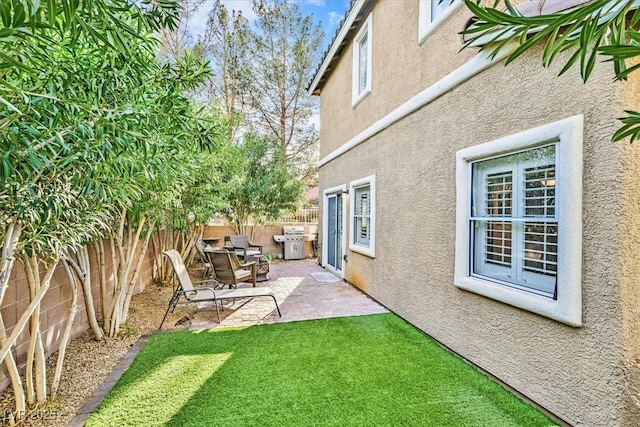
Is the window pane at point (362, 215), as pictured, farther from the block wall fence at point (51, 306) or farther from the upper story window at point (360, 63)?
the block wall fence at point (51, 306)

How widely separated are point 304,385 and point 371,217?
465 cm

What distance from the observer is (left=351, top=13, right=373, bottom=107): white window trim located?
8.18 meters

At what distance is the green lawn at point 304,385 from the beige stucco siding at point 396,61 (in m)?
4.32

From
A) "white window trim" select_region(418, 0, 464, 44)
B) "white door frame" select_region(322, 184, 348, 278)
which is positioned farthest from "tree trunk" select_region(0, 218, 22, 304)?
"white door frame" select_region(322, 184, 348, 278)

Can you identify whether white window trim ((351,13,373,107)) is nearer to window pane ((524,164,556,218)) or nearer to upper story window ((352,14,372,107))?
upper story window ((352,14,372,107))

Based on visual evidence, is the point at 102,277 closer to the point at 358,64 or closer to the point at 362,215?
the point at 362,215

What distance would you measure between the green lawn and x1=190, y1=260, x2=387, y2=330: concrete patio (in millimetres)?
824

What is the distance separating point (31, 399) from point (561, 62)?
21.2 feet

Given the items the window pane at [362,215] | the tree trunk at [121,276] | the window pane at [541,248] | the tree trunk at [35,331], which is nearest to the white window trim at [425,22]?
the window pane at [541,248]

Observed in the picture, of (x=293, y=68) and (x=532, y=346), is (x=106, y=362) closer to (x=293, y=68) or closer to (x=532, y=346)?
(x=532, y=346)

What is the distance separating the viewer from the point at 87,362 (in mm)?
4555

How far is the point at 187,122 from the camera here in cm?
360

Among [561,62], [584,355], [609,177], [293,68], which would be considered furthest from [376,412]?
[293,68]

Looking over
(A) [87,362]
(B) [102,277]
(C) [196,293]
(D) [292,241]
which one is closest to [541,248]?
(C) [196,293]
